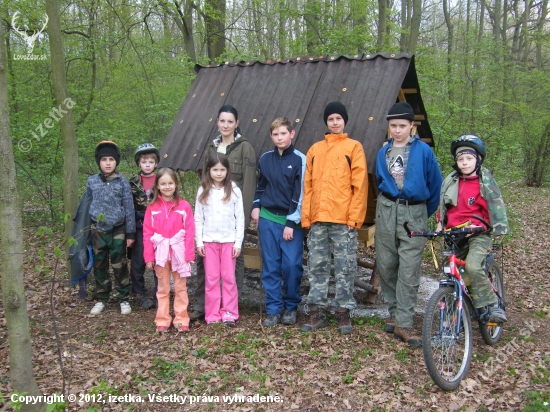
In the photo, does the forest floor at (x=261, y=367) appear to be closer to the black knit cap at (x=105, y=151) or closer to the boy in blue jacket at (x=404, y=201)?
the boy in blue jacket at (x=404, y=201)

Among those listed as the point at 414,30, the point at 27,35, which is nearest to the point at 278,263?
the point at 27,35

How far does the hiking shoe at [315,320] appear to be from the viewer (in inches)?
193

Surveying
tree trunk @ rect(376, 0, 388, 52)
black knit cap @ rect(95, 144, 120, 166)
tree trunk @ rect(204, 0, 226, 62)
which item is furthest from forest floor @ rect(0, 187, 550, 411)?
tree trunk @ rect(204, 0, 226, 62)

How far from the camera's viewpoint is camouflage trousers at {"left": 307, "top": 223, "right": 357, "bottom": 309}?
4699 mm

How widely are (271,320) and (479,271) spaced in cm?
221

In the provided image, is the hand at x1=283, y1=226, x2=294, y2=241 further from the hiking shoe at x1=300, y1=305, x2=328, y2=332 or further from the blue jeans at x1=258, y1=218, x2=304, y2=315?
the hiking shoe at x1=300, y1=305, x2=328, y2=332

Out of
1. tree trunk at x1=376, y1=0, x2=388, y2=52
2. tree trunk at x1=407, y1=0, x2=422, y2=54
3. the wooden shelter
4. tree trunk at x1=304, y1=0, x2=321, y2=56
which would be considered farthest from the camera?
tree trunk at x1=376, y1=0, x2=388, y2=52

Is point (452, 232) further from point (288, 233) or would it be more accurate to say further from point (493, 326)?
point (288, 233)

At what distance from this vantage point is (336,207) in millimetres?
4652

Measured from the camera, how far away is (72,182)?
614 centimetres

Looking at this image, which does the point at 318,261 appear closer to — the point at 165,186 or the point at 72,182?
the point at 165,186

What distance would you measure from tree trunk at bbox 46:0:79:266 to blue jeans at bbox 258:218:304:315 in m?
2.63

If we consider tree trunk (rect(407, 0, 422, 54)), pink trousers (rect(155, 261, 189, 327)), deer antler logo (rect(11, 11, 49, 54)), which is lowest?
pink trousers (rect(155, 261, 189, 327))

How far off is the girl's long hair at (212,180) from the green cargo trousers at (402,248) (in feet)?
5.27
